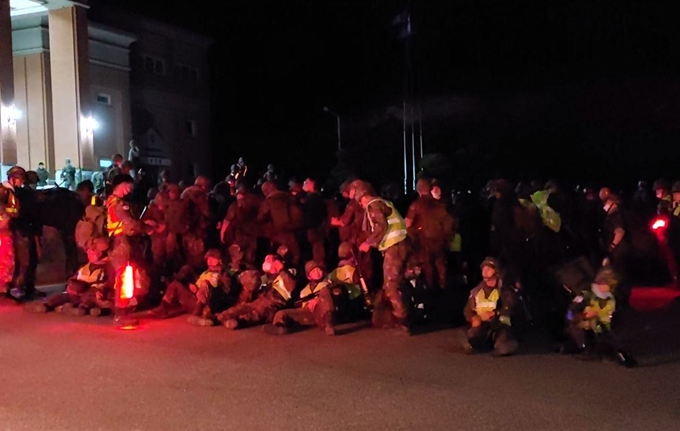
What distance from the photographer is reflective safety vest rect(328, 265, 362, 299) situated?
10328 millimetres

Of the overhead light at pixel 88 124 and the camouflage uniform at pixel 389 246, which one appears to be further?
the overhead light at pixel 88 124

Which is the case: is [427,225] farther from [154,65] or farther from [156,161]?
[154,65]

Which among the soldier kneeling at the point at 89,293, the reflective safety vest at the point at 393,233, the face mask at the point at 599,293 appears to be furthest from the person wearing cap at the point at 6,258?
the face mask at the point at 599,293

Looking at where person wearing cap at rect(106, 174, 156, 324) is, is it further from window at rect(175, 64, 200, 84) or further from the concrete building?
window at rect(175, 64, 200, 84)

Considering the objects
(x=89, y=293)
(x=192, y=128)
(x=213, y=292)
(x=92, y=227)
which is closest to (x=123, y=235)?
(x=92, y=227)

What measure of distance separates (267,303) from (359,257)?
1768 mm

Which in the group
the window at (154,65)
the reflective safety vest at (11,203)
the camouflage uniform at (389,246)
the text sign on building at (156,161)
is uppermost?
the window at (154,65)

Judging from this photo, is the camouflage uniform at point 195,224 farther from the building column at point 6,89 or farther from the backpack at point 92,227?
the building column at point 6,89

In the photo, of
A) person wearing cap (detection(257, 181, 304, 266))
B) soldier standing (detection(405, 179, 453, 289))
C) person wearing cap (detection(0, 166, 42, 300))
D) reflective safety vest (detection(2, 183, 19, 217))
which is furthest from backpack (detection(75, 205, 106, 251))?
soldier standing (detection(405, 179, 453, 289))

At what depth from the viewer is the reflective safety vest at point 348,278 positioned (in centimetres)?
1033

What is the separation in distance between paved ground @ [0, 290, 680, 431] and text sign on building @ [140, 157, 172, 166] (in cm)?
2740

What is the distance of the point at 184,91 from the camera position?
39.9 meters

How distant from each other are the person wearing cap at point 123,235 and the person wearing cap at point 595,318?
5.62 metres

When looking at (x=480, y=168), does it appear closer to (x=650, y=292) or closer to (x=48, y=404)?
(x=650, y=292)
